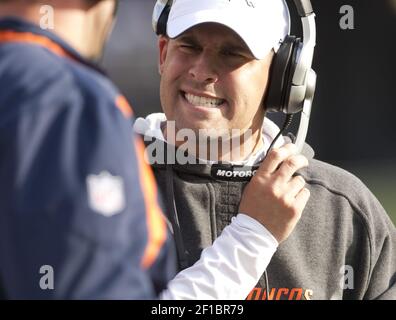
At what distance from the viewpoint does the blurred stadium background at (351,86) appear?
6.90 m

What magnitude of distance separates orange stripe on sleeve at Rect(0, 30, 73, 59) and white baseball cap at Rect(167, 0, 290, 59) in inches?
36.4

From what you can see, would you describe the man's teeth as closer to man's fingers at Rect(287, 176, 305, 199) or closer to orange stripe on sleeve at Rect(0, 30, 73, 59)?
man's fingers at Rect(287, 176, 305, 199)

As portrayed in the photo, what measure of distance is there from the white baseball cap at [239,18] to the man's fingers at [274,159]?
0.28m

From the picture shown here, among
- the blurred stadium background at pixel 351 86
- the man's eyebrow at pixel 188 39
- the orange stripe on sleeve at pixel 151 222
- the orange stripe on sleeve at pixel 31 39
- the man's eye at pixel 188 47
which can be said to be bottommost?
the blurred stadium background at pixel 351 86

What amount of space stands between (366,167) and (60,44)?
274 inches

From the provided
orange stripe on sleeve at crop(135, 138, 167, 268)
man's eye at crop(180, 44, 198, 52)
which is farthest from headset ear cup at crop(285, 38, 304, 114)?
orange stripe on sleeve at crop(135, 138, 167, 268)

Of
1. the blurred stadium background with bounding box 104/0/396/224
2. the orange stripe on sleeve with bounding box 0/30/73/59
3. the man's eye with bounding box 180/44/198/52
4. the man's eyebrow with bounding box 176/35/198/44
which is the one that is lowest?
the blurred stadium background with bounding box 104/0/396/224

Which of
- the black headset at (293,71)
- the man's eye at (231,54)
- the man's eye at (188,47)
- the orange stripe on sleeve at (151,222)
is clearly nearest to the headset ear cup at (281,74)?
the black headset at (293,71)

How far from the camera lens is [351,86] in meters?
7.57

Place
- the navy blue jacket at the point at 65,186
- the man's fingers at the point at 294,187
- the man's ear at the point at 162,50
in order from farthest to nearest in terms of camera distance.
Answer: the man's ear at the point at 162,50
the man's fingers at the point at 294,187
the navy blue jacket at the point at 65,186

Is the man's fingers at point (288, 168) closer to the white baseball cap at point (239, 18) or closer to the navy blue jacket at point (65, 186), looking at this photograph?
the white baseball cap at point (239, 18)

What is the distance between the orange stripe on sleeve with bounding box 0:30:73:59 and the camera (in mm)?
937

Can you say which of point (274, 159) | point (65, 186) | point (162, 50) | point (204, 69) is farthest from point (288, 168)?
point (65, 186)

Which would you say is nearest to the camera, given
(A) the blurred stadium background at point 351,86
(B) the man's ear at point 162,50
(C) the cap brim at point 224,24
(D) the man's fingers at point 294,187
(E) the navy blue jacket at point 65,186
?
(E) the navy blue jacket at point 65,186
